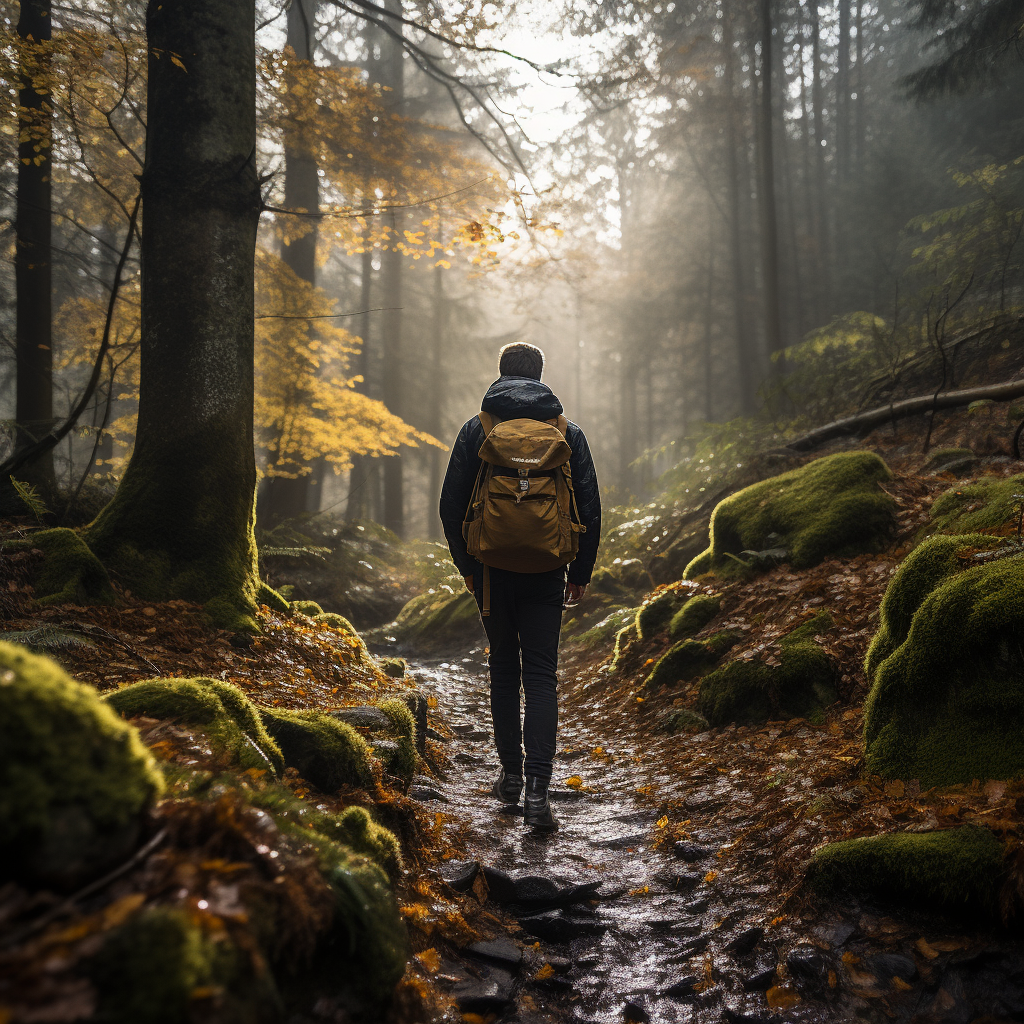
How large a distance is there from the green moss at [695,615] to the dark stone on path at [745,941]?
12.2 feet

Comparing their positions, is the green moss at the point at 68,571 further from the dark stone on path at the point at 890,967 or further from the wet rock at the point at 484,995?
the dark stone on path at the point at 890,967

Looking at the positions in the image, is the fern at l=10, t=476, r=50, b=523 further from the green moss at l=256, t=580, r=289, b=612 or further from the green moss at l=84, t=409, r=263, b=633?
the green moss at l=256, t=580, r=289, b=612

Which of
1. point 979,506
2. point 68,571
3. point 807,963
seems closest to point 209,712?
point 807,963

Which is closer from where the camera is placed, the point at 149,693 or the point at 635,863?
the point at 149,693

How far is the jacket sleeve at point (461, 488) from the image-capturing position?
3912mm

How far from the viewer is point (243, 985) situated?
4.00 ft

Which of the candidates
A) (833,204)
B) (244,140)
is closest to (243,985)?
(244,140)

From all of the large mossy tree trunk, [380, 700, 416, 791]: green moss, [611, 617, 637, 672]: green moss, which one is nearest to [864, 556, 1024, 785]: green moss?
[380, 700, 416, 791]: green moss

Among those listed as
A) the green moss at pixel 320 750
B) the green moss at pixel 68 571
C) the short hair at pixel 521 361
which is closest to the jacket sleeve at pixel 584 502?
the short hair at pixel 521 361

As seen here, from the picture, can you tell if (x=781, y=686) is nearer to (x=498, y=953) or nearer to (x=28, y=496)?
(x=498, y=953)

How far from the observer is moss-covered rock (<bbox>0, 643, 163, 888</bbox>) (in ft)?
3.56

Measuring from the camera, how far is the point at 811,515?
6168mm

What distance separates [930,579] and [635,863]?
7.22 ft

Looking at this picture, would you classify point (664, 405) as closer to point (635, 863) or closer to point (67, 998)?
point (635, 863)
